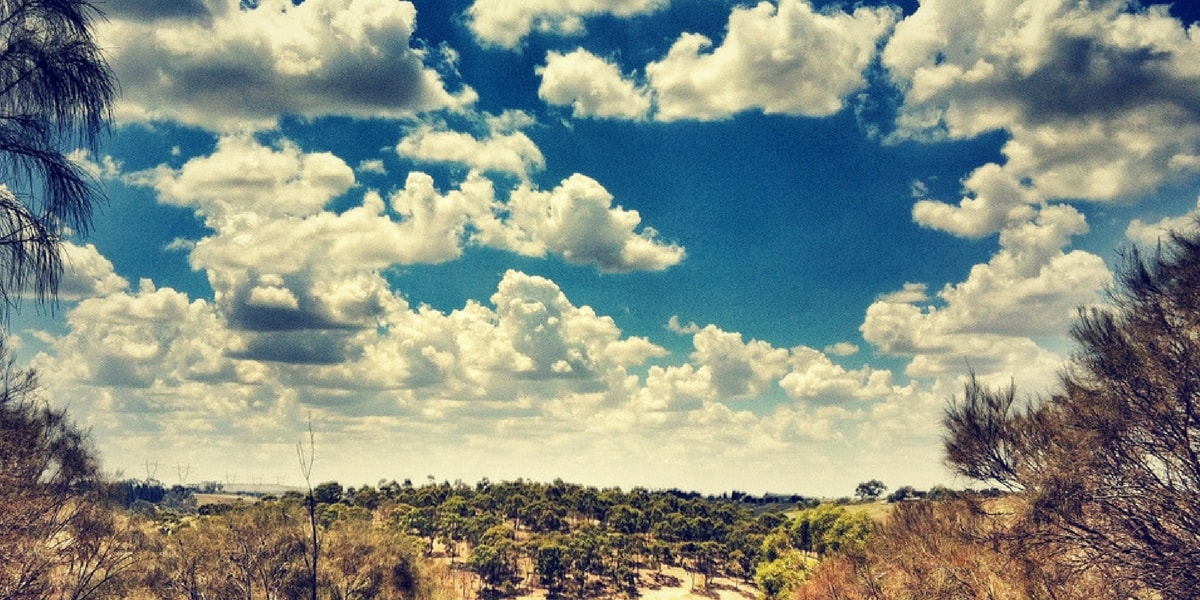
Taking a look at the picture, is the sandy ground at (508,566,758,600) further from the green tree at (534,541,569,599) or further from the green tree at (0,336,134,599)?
the green tree at (0,336,134,599)

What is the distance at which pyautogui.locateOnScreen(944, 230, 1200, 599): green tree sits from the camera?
54.3ft

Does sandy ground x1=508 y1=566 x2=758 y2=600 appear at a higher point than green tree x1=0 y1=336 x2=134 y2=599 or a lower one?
lower

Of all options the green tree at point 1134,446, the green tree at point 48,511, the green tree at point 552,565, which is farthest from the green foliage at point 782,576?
the green tree at point 48,511

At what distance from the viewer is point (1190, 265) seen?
708 inches

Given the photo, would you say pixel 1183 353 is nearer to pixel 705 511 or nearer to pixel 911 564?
pixel 911 564

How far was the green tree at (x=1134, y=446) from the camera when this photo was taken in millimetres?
16562

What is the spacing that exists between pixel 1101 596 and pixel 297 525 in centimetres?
4463

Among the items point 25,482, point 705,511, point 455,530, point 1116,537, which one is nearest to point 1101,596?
point 1116,537

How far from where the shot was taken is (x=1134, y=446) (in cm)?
1759

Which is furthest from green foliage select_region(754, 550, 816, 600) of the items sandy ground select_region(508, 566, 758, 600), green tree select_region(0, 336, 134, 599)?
green tree select_region(0, 336, 134, 599)

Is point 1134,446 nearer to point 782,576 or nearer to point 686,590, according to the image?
point 782,576

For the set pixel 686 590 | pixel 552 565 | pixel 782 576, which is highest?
pixel 782 576

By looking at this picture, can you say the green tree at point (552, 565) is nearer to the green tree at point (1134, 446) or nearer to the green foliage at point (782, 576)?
the green foliage at point (782, 576)

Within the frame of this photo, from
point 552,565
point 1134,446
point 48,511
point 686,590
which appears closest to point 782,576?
point 552,565
